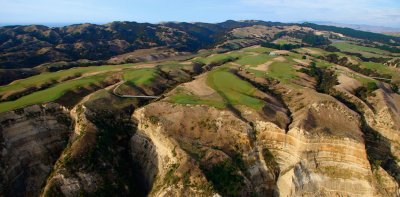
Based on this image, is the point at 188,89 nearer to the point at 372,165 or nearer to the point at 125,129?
the point at 125,129

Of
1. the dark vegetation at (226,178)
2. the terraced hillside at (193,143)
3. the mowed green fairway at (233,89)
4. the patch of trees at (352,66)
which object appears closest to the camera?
the dark vegetation at (226,178)

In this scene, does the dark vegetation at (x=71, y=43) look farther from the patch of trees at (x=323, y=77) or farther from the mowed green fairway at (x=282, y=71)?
the patch of trees at (x=323, y=77)

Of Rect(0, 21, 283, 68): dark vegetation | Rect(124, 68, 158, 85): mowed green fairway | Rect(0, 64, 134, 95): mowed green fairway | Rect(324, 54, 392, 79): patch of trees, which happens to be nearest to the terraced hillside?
Rect(0, 64, 134, 95): mowed green fairway

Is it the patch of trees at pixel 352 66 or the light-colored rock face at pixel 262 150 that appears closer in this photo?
the light-colored rock face at pixel 262 150

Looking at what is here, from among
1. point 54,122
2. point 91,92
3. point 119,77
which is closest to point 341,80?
point 119,77

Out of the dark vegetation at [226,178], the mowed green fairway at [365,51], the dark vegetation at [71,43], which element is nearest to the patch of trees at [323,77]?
the dark vegetation at [226,178]

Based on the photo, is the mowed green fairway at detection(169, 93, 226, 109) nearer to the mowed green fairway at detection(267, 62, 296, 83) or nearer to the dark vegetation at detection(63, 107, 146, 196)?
the dark vegetation at detection(63, 107, 146, 196)
